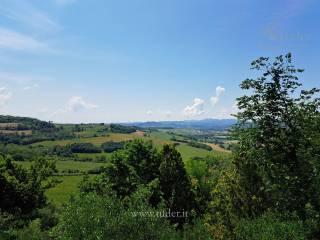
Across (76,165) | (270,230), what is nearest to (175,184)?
(270,230)

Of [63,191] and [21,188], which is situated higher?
[21,188]

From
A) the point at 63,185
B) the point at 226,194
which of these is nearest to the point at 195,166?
the point at 226,194

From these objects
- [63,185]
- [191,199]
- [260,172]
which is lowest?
[63,185]

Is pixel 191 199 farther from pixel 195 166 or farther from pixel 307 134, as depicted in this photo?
pixel 195 166

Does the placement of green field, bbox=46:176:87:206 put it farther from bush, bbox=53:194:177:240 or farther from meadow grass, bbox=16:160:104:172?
bush, bbox=53:194:177:240

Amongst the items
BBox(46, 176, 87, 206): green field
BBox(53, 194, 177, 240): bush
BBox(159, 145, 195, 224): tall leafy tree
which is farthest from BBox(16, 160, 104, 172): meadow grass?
BBox(53, 194, 177, 240): bush

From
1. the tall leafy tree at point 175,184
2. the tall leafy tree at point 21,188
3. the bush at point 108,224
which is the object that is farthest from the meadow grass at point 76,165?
the bush at point 108,224

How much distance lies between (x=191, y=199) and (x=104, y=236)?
93.3 feet

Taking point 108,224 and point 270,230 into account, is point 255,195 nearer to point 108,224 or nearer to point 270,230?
point 270,230

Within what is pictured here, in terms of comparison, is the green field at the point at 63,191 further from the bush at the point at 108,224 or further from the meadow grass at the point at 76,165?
the bush at the point at 108,224

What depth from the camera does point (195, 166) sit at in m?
74.6

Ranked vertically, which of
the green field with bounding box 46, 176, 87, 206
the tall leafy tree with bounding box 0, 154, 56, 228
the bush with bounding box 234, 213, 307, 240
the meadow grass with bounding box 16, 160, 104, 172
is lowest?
the green field with bounding box 46, 176, 87, 206

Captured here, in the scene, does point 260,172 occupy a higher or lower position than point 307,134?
lower

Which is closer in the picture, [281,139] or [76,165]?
[281,139]
